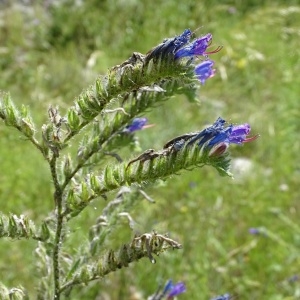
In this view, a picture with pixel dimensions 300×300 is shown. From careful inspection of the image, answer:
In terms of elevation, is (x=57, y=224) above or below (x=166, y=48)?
below

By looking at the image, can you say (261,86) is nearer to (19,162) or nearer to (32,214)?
(19,162)

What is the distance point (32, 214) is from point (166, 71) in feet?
9.72

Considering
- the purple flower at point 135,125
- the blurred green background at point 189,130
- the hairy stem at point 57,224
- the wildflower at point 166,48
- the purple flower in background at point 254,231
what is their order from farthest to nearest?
the purple flower in background at point 254,231 → the blurred green background at point 189,130 → the purple flower at point 135,125 → the hairy stem at point 57,224 → the wildflower at point 166,48

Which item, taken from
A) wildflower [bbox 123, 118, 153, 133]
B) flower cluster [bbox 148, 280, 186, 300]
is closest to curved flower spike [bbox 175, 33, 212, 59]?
wildflower [bbox 123, 118, 153, 133]

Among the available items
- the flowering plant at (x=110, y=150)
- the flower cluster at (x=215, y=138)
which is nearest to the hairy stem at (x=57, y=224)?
the flowering plant at (x=110, y=150)

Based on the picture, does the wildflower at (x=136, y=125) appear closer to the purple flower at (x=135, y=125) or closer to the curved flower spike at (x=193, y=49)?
the purple flower at (x=135, y=125)

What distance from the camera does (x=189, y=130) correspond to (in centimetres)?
539

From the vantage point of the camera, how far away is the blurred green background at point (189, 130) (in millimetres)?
3596

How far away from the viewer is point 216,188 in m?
4.44

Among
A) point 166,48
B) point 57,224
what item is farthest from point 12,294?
point 166,48

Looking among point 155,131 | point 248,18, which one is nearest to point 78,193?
point 155,131

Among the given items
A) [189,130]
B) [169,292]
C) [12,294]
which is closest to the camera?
[12,294]

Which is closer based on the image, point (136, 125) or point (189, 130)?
point (136, 125)

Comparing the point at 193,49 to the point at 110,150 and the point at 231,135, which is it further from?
the point at 110,150
